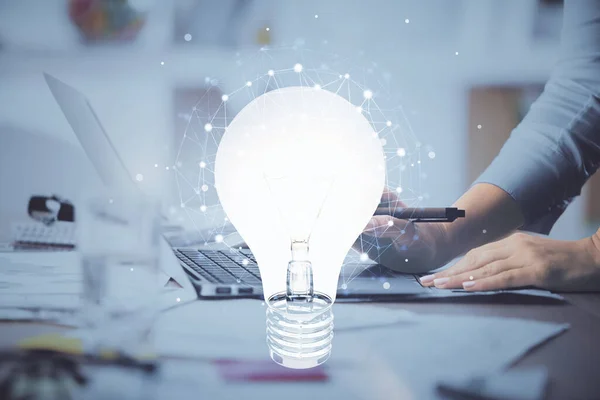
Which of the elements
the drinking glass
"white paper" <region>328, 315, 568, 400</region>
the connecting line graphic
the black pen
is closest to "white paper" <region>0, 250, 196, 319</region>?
the drinking glass

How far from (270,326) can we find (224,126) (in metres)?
0.50

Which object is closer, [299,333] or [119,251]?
[299,333]

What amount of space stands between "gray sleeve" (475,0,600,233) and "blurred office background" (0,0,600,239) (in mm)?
28

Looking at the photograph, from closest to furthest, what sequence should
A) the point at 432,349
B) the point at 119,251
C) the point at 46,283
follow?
the point at 432,349 → the point at 46,283 → the point at 119,251

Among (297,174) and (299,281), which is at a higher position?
(297,174)

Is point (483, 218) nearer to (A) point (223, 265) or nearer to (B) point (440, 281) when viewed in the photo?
(B) point (440, 281)

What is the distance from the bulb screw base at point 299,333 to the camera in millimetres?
847

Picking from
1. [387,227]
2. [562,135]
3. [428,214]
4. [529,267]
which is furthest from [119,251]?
[562,135]

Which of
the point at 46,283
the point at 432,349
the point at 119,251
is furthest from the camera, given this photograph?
the point at 119,251

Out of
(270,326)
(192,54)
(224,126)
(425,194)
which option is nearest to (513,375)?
(270,326)

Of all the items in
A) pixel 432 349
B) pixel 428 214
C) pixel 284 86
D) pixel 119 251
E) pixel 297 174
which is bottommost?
pixel 432 349

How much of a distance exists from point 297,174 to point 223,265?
0.34 meters

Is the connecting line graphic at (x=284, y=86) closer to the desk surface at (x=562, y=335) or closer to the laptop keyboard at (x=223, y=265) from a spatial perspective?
the laptop keyboard at (x=223, y=265)

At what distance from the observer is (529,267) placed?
115 cm
